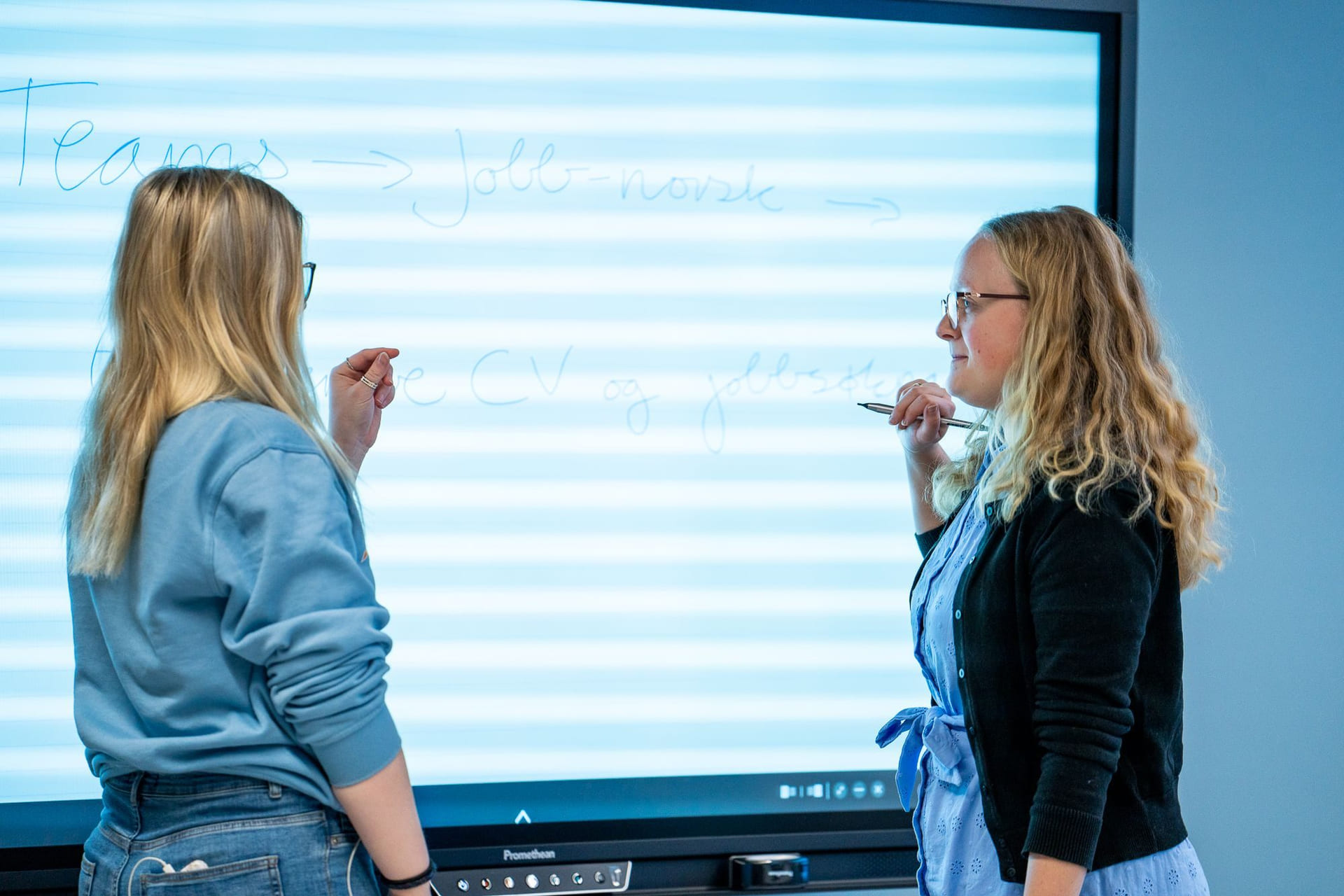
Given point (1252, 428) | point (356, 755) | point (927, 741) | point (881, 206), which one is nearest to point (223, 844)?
point (356, 755)

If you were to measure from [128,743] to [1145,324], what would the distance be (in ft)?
3.79

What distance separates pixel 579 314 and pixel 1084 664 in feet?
2.93

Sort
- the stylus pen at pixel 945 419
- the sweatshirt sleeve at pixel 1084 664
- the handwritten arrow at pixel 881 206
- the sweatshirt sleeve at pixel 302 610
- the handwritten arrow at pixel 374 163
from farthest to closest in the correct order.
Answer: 1. the handwritten arrow at pixel 881 206
2. the handwritten arrow at pixel 374 163
3. the stylus pen at pixel 945 419
4. the sweatshirt sleeve at pixel 1084 664
5. the sweatshirt sleeve at pixel 302 610

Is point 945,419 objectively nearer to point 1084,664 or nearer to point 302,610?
point 1084,664

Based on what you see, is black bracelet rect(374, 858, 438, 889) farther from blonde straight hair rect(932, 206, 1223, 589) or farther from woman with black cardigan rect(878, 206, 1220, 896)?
blonde straight hair rect(932, 206, 1223, 589)

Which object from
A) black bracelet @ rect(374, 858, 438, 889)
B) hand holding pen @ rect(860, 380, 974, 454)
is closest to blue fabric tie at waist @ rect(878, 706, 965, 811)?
hand holding pen @ rect(860, 380, 974, 454)

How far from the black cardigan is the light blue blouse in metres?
0.03

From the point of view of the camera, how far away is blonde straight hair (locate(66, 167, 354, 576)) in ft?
3.11

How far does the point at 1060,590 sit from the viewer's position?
40.7 inches

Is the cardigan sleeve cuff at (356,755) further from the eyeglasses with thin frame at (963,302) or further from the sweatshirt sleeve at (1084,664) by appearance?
the eyeglasses with thin frame at (963,302)

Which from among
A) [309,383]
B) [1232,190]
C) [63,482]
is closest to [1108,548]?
[309,383]

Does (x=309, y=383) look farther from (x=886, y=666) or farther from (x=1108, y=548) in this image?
(x=886, y=666)

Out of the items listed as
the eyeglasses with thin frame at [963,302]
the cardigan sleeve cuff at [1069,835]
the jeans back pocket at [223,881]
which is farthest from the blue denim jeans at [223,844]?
the eyeglasses with thin frame at [963,302]

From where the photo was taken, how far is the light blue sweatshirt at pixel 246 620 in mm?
907
